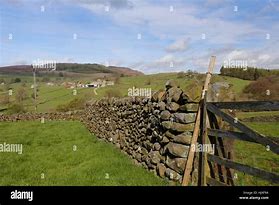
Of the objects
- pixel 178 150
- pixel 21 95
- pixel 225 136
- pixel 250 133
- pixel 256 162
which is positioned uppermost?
pixel 250 133

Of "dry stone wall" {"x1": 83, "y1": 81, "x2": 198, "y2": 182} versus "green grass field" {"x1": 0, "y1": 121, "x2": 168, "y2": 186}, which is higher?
"dry stone wall" {"x1": 83, "y1": 81, "x2": 198, "y2": 182}

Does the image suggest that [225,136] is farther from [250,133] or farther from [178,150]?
[178,150]

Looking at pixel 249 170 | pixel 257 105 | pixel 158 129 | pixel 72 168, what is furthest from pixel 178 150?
pixel 72 168

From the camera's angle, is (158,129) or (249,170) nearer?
(249,170)

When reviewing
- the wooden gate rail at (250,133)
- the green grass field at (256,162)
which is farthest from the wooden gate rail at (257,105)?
the green grass field at (256,162)

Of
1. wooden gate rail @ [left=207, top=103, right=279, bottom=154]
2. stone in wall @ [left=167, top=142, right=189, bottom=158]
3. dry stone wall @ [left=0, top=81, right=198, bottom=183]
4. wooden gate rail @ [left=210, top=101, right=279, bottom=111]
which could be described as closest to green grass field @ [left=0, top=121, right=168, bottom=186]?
dry stone wall @ [left=0, top=81, right=198, bottom=183]

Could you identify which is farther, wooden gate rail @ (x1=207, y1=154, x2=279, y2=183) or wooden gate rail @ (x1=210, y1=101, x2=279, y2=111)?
wooden gate rail @ (x1=210, y1=101, x2=279, y2=111)

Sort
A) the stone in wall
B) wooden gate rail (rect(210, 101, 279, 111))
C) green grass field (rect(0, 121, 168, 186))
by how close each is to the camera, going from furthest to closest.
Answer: green grass field (rect(0, 121, 168, 186)), the stone in wall, wooden gate rail (rect(210, 101, 279, 111))

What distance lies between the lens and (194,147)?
6.48 m

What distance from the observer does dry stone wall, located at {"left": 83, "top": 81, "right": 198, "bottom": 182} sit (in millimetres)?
6902

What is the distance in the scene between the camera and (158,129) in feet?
27.7

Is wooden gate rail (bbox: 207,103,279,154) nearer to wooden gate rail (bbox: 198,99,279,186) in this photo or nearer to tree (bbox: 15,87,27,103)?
wooden gate rail (bbox: 198,99,279,186)

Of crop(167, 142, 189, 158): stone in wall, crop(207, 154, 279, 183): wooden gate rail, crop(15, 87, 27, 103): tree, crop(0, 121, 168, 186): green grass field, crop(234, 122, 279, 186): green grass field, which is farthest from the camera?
crop(15, 87, 27, 103): tree
